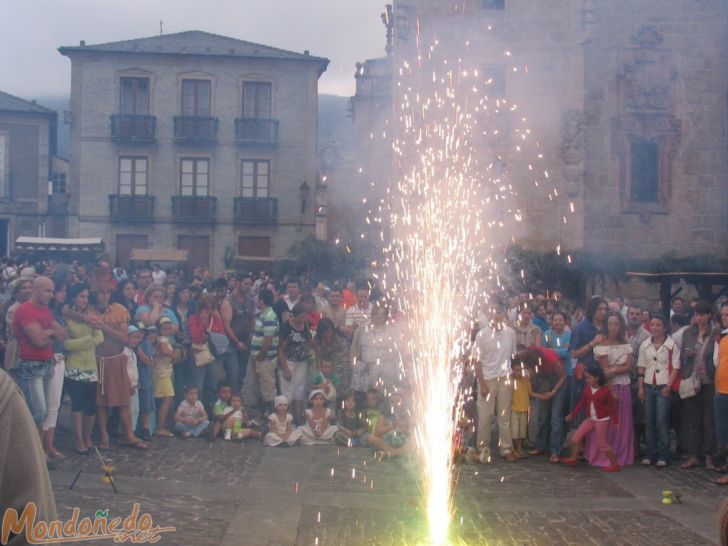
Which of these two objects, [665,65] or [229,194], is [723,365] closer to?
[665,65]

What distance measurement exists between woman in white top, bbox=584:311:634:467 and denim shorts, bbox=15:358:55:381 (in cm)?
558

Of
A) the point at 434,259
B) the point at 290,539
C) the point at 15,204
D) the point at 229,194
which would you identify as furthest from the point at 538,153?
the point at 15,204

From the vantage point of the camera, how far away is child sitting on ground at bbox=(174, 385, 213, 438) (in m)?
9.53

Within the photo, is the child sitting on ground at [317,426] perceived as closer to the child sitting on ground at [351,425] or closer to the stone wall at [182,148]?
the child sitting on ground at [351,425]

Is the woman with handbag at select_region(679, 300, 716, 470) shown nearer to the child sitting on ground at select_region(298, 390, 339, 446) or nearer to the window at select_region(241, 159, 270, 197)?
the child sitting on ground at select_region(298, 390, 339, 446)

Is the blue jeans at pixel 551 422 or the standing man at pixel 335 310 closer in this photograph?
the blue jeans at pixel 551 422

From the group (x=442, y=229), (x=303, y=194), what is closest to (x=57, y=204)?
(x=303, y=194)

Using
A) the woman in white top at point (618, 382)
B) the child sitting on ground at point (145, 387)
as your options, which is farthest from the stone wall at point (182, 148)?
the woman in white top at point (618, 382)

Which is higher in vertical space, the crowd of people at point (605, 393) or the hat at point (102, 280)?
the hat at point (102, 280)

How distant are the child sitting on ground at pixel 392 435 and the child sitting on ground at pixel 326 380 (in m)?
0.95

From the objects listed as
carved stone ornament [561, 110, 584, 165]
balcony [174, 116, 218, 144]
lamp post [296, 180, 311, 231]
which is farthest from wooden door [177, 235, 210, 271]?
carved stone ornament [561, 110, 584, 165]

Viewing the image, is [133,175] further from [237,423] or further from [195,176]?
[237,423]

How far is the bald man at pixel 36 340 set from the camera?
7629 mm

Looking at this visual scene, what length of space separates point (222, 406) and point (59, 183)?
29156 millimetres
